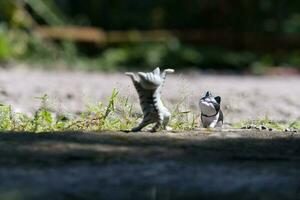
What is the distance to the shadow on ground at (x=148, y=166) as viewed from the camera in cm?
254

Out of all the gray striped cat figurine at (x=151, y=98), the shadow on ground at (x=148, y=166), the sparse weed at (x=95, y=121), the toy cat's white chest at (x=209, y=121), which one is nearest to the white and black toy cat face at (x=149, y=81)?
the gray striped cat figurine at (x=151, y=98)

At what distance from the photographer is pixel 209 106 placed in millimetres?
3979

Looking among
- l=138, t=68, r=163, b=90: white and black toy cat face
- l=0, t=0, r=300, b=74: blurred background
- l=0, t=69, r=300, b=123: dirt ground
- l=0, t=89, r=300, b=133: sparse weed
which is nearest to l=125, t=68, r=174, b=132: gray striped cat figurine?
l=138, t=68, r=163, b=90: white and black toy cat face

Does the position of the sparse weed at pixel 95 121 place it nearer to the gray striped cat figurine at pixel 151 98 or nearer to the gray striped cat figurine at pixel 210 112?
the gray striped cat figurine at pixel 210 112

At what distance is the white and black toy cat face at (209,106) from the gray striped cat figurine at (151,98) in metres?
0.31

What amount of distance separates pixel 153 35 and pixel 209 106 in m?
9.17

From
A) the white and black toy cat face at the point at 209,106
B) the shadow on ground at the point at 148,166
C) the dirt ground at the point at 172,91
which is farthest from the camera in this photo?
the dirt ground at the point at 172,91

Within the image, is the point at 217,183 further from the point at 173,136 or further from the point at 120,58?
the point at 120,58

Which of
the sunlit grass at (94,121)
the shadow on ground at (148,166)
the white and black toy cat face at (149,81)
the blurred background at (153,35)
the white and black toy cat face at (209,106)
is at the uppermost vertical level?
the blurred background at (153,35)

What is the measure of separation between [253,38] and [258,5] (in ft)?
3.19

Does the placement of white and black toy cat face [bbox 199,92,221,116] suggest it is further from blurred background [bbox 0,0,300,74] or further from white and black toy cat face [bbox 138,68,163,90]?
blurred background [bbox 0,0,300,74]

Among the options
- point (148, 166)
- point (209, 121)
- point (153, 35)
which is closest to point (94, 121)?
point (209, 121)

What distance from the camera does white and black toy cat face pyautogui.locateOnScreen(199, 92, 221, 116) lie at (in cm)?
396

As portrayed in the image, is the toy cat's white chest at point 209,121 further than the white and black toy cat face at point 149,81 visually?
Yes
